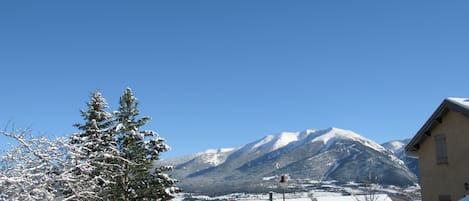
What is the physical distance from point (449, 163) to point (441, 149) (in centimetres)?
98

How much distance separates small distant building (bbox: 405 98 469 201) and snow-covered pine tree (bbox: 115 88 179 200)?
15739 mm

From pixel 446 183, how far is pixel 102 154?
74.4 ft

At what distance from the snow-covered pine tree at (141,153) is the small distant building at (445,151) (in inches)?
620

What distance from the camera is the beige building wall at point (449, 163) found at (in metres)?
25.2

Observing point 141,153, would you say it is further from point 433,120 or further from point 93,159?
point 93,159

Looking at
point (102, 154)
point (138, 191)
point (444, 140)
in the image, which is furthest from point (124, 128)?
point (102, 154)

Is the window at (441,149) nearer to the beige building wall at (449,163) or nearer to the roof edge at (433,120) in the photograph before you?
the beige building wall at (449,163)

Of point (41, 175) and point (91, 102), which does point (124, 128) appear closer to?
point (91, 102)

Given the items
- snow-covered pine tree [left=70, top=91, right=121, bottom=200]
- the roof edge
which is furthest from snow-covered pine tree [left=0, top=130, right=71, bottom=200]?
the roof edge

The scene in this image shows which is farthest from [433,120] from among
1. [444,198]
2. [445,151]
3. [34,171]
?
[34,171]

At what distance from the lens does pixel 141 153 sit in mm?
35000

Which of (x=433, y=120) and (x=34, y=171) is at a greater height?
(x=433, y=120)

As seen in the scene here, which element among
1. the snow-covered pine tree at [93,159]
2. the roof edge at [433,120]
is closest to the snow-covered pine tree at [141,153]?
the roof edge at [433,120]

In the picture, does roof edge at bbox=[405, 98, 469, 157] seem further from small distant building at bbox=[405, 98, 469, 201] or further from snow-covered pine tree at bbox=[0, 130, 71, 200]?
snow-covered pine tree at bbox=[0, 130, 71, 200]
